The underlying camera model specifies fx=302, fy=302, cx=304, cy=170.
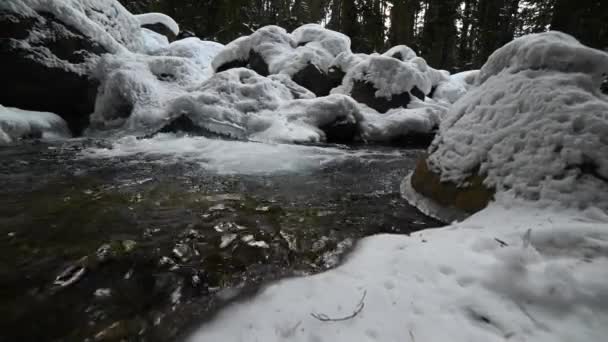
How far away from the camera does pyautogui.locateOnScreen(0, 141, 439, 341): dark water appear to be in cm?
160

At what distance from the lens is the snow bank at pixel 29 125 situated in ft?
20.6

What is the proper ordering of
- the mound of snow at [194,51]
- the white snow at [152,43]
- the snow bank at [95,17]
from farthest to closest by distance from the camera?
the mound of snow at [194,51] → the white snow at [152,43] → the snow bank at [95,17]

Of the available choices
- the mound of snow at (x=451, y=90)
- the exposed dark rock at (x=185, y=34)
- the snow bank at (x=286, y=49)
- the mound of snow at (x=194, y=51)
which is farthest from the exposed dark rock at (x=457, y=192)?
the exposed dark rock at (x=185, y=34)

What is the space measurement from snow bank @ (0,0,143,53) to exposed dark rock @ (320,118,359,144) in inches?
255

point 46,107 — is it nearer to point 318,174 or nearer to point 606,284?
point 318,174

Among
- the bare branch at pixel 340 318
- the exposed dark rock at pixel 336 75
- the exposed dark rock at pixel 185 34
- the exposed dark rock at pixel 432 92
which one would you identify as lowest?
the bare branch at pixel 340 318

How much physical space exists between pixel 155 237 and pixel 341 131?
20.9 feet

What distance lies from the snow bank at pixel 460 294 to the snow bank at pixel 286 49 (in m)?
10.2

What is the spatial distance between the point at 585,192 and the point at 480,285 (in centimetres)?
139

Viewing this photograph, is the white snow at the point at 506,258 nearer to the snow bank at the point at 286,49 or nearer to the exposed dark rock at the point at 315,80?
the exposed dark rock at the point at 315,80

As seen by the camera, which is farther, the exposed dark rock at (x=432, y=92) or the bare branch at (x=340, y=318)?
the exposed dark rock at (x=432, y=92)

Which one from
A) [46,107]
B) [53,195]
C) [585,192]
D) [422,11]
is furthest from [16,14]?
[422,11]

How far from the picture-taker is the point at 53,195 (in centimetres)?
317

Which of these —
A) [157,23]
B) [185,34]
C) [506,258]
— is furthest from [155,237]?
[185,34]
